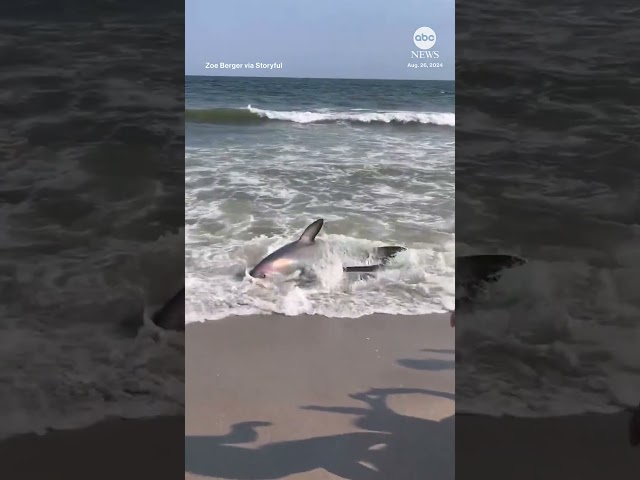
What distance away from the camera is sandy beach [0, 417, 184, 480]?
209 cm

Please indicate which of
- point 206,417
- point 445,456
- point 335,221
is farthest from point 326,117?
point 445,456

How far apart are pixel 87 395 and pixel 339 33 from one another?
1.79 meters

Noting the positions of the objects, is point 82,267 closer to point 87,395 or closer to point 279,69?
point 87,395

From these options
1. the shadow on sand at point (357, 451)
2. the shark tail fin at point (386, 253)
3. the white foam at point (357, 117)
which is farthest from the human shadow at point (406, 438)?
the white foam at point (357, 117)

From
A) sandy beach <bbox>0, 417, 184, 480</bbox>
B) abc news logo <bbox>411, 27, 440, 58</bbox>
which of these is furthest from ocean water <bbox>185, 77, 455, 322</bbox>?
sandy beach <bbox>0, 417, 184, 480</bbox>

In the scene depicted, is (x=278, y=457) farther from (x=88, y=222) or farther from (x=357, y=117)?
(x=357, y=117)

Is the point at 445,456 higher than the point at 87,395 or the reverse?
the reverse

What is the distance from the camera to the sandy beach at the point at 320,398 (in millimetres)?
2160

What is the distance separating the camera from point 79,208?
2.11 metres

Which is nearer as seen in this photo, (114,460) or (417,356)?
(114,460)

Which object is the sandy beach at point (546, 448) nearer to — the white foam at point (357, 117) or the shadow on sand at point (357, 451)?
the shadow on sand at point (357, 451)

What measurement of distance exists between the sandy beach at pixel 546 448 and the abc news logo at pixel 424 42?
58.0 inches

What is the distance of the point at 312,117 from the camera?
7.84ft

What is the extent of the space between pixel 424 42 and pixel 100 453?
2.07m
